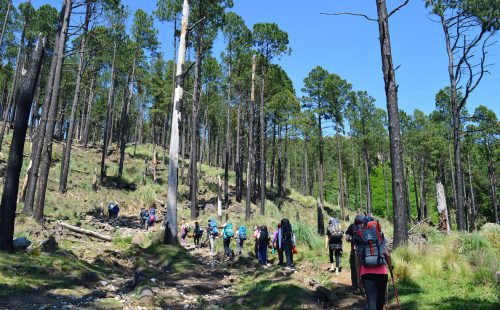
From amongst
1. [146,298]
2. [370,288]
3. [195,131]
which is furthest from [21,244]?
[195,131]

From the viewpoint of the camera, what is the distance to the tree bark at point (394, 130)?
9.41 m

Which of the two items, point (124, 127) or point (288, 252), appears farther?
point (124, 127)

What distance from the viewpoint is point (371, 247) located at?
530 cm

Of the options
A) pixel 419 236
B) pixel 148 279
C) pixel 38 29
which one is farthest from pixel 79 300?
pixel 38 29

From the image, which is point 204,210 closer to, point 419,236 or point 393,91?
point 419,236

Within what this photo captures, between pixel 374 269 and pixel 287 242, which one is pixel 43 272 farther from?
pixel 287 242

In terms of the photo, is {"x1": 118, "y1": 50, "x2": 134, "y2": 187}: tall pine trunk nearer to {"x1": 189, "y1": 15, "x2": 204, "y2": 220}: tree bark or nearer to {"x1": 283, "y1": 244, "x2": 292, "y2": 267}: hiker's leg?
{"x1": 189, "y1": 15, "x2": 204, "y2": 220}: tree bark

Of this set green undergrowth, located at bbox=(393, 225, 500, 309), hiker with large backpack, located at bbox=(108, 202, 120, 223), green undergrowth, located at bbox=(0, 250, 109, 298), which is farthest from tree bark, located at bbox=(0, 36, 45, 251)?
hiker with large backpack, located at bbox=(108, 202, 120, 223)

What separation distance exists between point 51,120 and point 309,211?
26502mm

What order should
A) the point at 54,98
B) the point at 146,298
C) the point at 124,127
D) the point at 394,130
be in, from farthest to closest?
the point at 124,127 < the point at 54,98 < the point at 394,130 < the point at 146,298

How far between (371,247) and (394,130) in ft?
17.6

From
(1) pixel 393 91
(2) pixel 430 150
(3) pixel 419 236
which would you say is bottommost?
(3) pixel 419 236

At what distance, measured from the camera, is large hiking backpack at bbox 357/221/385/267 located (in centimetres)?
523

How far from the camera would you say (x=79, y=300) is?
6.41m
